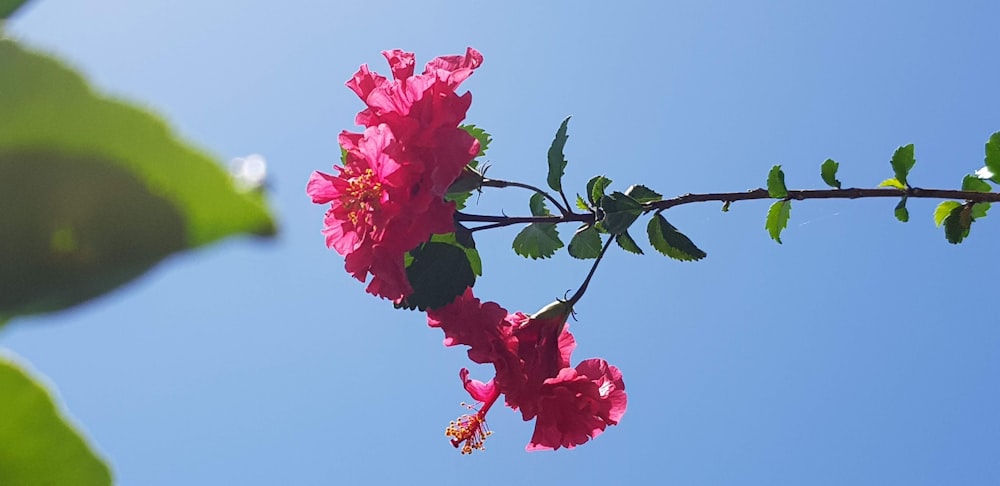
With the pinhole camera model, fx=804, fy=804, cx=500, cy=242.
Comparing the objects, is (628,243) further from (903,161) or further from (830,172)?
(903,161)

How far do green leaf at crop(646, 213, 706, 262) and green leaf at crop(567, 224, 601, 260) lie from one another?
4.0 inches

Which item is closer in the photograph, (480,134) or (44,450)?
(44,450)

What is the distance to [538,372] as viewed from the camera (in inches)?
58.2

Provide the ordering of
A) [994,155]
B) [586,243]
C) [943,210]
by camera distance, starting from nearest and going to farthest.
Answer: [994,155], [586,243], [943,210]

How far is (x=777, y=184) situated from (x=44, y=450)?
142 cm

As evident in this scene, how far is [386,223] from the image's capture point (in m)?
1.32

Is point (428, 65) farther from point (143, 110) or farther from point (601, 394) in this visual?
point (143, 110)

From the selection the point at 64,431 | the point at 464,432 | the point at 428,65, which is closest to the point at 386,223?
the point at 428,65

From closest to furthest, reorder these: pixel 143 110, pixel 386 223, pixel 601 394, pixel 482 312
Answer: pixel 143 110 < pixel 386 223 < pixel 482 312 < pixel 601 394

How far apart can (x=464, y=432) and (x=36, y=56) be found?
1.45 meters

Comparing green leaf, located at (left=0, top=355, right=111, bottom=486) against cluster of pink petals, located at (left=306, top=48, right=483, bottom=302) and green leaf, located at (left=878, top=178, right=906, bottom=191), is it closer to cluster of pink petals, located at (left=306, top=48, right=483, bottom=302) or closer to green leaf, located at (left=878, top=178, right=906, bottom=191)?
cluster of pink petals, located at (left=306, top=48, right=483, bottom=302)

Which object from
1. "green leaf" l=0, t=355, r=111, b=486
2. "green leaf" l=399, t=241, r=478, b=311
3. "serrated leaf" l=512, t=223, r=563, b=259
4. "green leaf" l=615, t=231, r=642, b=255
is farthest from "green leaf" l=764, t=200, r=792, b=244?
"green leaf" l=0, t=355, r=111, b=486

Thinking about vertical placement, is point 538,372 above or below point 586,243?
below

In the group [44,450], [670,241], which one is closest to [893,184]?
[670,241]
